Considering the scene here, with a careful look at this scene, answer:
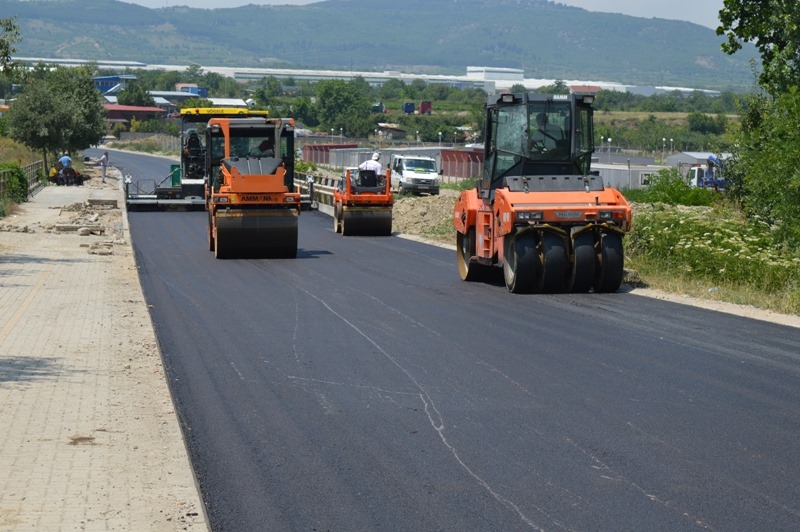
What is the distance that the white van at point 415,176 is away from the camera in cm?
5372

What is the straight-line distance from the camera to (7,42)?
24.1 meters

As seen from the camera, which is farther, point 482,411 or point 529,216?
point 529,216

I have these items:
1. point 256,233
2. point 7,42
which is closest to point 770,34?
point 256,233

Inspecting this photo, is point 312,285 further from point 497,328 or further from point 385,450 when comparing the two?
point 385,450

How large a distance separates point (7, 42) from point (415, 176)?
102 ft

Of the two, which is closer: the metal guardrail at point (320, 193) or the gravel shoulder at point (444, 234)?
the gravel shoulder at point (444, 234)

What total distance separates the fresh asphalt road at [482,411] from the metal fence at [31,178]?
23474 millimetres

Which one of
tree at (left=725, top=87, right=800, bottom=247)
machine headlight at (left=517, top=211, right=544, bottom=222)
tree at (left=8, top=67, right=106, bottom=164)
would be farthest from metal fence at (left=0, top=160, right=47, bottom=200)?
tree at (left=725, top=87, right=800, bottom=247)

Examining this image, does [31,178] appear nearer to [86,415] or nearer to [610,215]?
[610,215]

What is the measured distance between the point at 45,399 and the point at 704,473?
556 cm

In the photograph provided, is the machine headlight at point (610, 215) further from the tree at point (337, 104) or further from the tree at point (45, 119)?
the tree at point (337, 104)

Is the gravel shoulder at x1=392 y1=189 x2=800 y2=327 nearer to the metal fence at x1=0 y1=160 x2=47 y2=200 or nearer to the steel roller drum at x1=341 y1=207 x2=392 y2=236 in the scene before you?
the steel roller drum at x1=341 y1=207 x2=392 y2=236

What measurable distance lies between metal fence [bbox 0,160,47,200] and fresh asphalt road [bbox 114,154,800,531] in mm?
23474

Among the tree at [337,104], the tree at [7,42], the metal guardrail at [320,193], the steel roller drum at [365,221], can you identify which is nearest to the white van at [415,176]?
the metal guardrail at [320,193]
